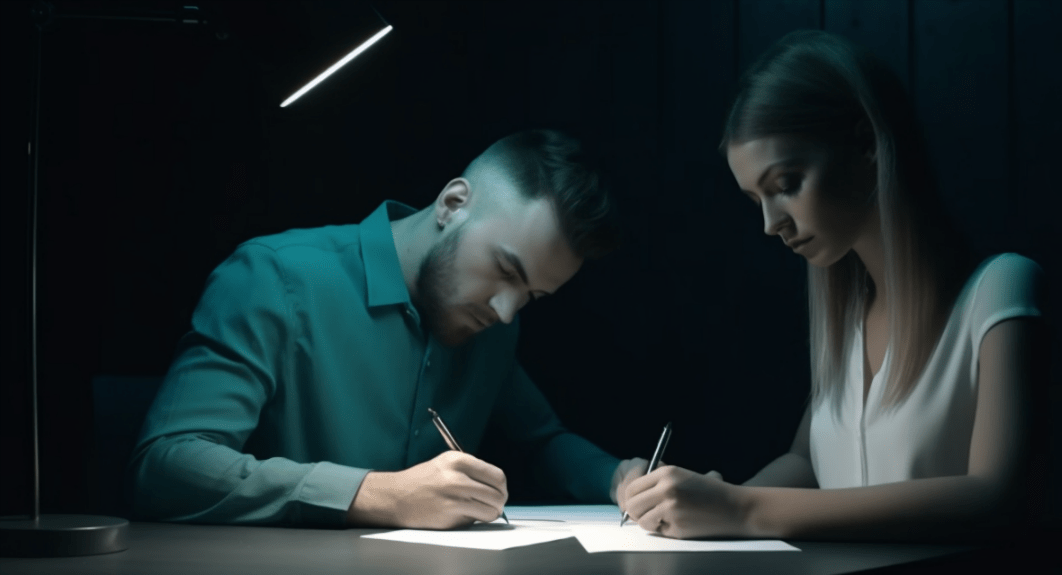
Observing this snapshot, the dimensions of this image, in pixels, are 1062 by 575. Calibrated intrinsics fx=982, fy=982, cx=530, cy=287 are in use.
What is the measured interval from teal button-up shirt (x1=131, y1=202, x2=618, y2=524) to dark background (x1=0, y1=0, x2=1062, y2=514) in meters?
0.26

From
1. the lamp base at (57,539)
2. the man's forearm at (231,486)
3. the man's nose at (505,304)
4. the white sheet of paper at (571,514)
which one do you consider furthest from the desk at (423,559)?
the man's nose at (505,304)

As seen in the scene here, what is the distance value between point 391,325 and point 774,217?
2.47ft

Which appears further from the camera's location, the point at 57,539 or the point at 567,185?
the point at 567,185

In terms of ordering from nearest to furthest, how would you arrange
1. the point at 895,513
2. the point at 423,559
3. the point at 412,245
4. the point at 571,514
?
the point at 423,559 → the point at 895,513 → the point at 571,514 → the point at 412,245

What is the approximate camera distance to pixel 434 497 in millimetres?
1366

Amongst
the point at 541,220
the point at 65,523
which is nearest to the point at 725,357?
the point at 541,220

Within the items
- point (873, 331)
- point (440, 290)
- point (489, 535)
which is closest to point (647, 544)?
point (489, 535)

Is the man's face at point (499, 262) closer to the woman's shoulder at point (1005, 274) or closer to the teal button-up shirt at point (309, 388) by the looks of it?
the teal button-up shirt at point (309, 388)

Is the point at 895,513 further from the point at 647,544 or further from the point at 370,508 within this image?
the point at 370,508

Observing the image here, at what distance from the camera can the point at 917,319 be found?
147cm

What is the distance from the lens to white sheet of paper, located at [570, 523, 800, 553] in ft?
3.87

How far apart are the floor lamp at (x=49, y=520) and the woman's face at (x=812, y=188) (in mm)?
620

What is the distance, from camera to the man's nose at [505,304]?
182cm

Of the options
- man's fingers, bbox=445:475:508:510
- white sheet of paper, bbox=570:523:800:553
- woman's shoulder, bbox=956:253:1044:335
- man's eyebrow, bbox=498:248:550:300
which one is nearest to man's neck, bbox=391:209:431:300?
man's eyebrow, bbox=498:248:550:300
